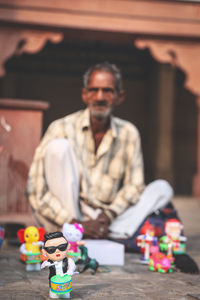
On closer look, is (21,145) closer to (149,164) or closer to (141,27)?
(141,27)

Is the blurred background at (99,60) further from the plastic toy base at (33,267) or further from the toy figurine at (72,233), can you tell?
the toy figurine at (72,233)

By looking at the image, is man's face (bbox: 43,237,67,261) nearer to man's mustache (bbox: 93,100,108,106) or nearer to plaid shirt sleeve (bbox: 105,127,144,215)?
plaid shirt sleeve (bbox: 105,127,144,215)

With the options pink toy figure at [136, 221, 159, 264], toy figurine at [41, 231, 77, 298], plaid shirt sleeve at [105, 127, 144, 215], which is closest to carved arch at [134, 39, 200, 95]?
plaid shirt sleeve at [105, 127, 144, 215]

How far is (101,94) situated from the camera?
3.64m

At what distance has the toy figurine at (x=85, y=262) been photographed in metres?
2.76

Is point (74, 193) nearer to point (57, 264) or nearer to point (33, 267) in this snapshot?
point (33, 267)

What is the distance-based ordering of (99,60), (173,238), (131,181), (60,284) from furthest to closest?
1. (99,60)
2. (131,181)
3. (173,238)
4. (60,284)

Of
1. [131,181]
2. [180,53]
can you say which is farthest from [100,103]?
[180,53]

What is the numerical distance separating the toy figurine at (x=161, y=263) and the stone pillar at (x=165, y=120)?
7893 mm

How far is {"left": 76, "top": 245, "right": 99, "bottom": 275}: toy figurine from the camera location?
2.76 metres

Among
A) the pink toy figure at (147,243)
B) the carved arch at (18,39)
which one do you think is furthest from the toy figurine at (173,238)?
the carved arch at (18,39)

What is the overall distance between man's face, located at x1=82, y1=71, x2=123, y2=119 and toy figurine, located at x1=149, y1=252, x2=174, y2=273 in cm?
122

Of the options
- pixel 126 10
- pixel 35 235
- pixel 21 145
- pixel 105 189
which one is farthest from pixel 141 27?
pixel 35 235

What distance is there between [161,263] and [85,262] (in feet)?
1.56
